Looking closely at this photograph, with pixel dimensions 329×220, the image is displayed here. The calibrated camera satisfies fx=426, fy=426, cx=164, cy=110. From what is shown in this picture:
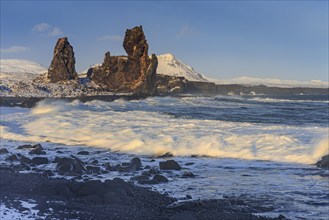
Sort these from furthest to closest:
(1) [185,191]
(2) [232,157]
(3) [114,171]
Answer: (2) [232,157], (3) [114,171], (1) [185,191]

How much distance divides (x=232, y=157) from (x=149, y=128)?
733cm

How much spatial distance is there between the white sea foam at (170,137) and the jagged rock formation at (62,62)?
73.2 metres

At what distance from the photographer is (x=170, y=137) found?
1784cm

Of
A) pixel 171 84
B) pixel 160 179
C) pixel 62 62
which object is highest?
pixel 62 62

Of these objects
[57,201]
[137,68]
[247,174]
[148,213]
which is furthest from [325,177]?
[137,68]

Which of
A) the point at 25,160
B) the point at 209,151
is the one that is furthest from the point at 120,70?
the point at 25,160

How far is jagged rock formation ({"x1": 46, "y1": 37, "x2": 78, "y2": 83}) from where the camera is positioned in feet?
A: 319

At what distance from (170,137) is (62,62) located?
274 ft

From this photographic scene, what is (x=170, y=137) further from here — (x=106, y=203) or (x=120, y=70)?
(x=120, y=70)

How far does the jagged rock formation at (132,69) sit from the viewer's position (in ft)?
327

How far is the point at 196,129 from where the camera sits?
20141 millimetres

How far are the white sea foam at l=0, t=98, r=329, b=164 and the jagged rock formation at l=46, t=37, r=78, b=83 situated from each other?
7319 centimetres

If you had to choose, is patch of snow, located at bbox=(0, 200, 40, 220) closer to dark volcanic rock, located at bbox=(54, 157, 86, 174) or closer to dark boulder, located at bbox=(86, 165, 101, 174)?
dark volcanic rock, located at bbox=(54, 157, 86, 174)

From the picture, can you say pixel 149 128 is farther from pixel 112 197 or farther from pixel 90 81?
pixel 90 81
